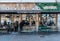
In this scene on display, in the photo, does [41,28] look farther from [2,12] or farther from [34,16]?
[2,12]

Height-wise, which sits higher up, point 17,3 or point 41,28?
point 17,3

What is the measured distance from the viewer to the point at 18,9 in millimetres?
25266

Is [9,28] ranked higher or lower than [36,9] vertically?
lower

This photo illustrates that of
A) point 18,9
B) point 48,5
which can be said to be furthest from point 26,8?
point 48,5

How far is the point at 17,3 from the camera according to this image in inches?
994

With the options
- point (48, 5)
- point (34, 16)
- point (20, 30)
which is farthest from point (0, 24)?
point (48, 5)

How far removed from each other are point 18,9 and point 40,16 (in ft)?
10.1

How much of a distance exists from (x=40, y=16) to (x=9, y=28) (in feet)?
14.3

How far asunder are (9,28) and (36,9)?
14.2 ft

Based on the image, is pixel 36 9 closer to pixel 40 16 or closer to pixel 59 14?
pixel 40 16

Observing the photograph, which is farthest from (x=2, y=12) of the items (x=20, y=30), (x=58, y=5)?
(x=58, y=5)

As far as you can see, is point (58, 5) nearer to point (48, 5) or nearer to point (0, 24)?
point (48, 5)

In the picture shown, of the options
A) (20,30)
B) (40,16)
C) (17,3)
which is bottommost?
(20,30)

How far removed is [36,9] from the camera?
25.2 metres
